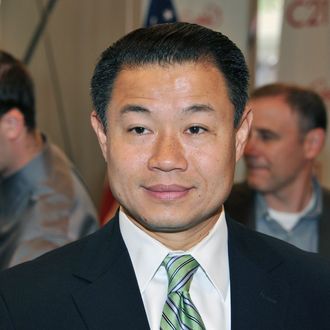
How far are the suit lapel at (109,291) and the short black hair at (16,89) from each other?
1341 mm

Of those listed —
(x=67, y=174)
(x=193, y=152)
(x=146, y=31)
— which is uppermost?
(x=146, y=31)

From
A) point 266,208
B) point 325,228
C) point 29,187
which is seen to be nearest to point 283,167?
point 266,208

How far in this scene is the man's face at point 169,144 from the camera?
4.80ft

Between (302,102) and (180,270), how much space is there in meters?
1.99

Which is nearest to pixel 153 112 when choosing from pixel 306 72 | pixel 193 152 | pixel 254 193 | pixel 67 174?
pixel 193 152

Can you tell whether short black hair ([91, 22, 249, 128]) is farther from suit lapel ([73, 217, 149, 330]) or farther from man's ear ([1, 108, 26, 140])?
man's ear ([1, 108, 26, 140])

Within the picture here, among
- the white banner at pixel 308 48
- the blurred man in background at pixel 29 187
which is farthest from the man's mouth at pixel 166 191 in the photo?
the white banner at pixel 308 48

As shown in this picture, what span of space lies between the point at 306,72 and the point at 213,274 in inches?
121

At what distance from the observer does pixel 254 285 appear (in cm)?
159

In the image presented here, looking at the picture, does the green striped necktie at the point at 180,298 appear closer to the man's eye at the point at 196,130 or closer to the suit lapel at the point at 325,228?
the man's eye at the point at 196,130

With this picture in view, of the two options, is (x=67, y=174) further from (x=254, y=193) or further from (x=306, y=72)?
(x=306, y=72)

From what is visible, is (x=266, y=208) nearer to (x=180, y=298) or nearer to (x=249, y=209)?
(x=249, y=209)

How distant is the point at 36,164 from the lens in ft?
9.15

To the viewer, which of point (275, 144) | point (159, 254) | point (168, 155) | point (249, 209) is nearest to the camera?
point (168, 155)
